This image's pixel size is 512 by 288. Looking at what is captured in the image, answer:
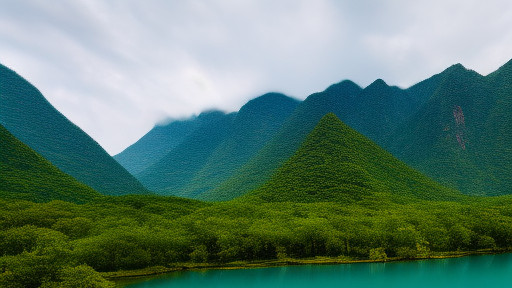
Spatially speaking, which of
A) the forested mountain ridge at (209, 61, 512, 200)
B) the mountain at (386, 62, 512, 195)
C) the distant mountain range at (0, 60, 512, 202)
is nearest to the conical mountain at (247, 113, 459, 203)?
the distant mountain range at (0, 60, 512, 202)

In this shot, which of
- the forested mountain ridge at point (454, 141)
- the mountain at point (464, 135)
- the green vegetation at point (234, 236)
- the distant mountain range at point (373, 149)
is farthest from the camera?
the forested mountain ridge at point (454, 141)

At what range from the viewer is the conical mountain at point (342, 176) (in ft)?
308

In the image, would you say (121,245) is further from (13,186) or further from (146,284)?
(13,186)

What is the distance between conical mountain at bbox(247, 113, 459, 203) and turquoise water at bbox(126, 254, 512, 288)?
37729mm

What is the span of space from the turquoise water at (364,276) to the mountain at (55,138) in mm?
111938

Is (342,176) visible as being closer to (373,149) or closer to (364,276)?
(373,149)

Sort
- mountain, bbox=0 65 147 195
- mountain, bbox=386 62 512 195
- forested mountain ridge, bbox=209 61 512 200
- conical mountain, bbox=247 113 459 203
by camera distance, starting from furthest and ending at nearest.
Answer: mountain, bbox=0 65 147 195 → forested mountain ridge, bbox=209 61 512 200 → mountain, bbox=386 62 512 195 → conical mountain, bbox=247 113 459 203

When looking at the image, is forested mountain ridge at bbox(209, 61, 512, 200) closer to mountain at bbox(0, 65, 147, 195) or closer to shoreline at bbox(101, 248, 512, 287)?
mountain at bbox(0, 65, 147, 195)

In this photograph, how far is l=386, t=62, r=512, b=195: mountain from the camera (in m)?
136

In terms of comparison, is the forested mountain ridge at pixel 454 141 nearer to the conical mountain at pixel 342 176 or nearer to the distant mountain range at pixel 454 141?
the distant mountain range at pixel 454 141

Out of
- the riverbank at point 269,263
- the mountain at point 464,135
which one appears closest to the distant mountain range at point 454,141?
the mountain at point 464,135

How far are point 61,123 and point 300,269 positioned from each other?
560 feet

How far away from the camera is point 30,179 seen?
291ft

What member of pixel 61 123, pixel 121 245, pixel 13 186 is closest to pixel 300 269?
pixel 121 245
